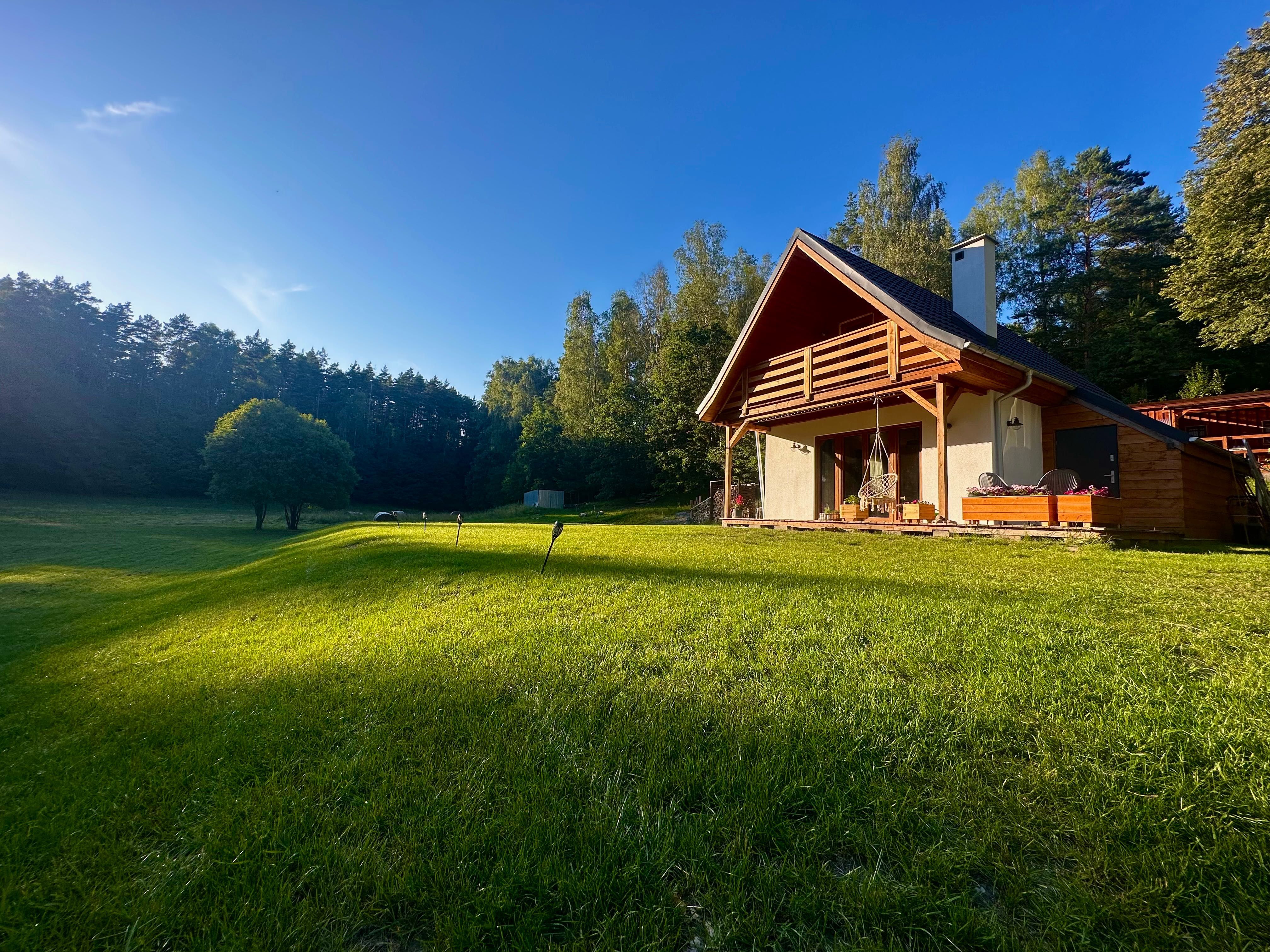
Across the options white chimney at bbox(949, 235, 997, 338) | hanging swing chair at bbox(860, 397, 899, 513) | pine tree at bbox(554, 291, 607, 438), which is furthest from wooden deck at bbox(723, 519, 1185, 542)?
pine tree at bbox(554, 291, 607, 438)

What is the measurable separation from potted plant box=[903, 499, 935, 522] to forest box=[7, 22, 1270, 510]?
12.3 meters

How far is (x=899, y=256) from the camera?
77.7 ft

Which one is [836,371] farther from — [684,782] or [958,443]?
[684,782]

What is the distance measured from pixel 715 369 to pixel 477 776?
2669cm

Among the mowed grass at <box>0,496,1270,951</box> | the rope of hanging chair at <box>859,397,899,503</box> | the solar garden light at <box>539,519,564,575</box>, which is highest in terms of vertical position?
the rope of hanging chair at <box>859,397,899,503</box>

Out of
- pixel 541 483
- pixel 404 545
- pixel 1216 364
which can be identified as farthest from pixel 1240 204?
pixel 541 483

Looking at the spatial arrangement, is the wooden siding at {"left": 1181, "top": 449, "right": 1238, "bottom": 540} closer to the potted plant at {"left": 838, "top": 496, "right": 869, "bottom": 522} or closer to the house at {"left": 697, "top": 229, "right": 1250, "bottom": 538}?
the house at {"left": 697, "top": 229, "right": 1250, "bottom": 538}

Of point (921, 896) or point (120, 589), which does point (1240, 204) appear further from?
point (120, 589)

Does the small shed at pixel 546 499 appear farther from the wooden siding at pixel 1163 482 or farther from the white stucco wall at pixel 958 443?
the wooden siding at pixel 1163 482

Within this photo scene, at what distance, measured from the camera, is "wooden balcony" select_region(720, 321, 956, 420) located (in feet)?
32.4

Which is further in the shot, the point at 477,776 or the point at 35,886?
the point at 477,776

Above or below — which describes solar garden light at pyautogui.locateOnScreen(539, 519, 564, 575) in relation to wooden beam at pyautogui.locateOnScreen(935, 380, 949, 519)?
below

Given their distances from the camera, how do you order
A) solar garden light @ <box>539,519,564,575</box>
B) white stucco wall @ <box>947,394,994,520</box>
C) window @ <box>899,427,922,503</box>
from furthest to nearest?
window @ <box>899,427,922,503</box> < white stucco wall @ <box>947,394,994,520</box> < solar garden light @ <box>539,519,564,575</box>

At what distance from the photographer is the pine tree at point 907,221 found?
77.0 feet
